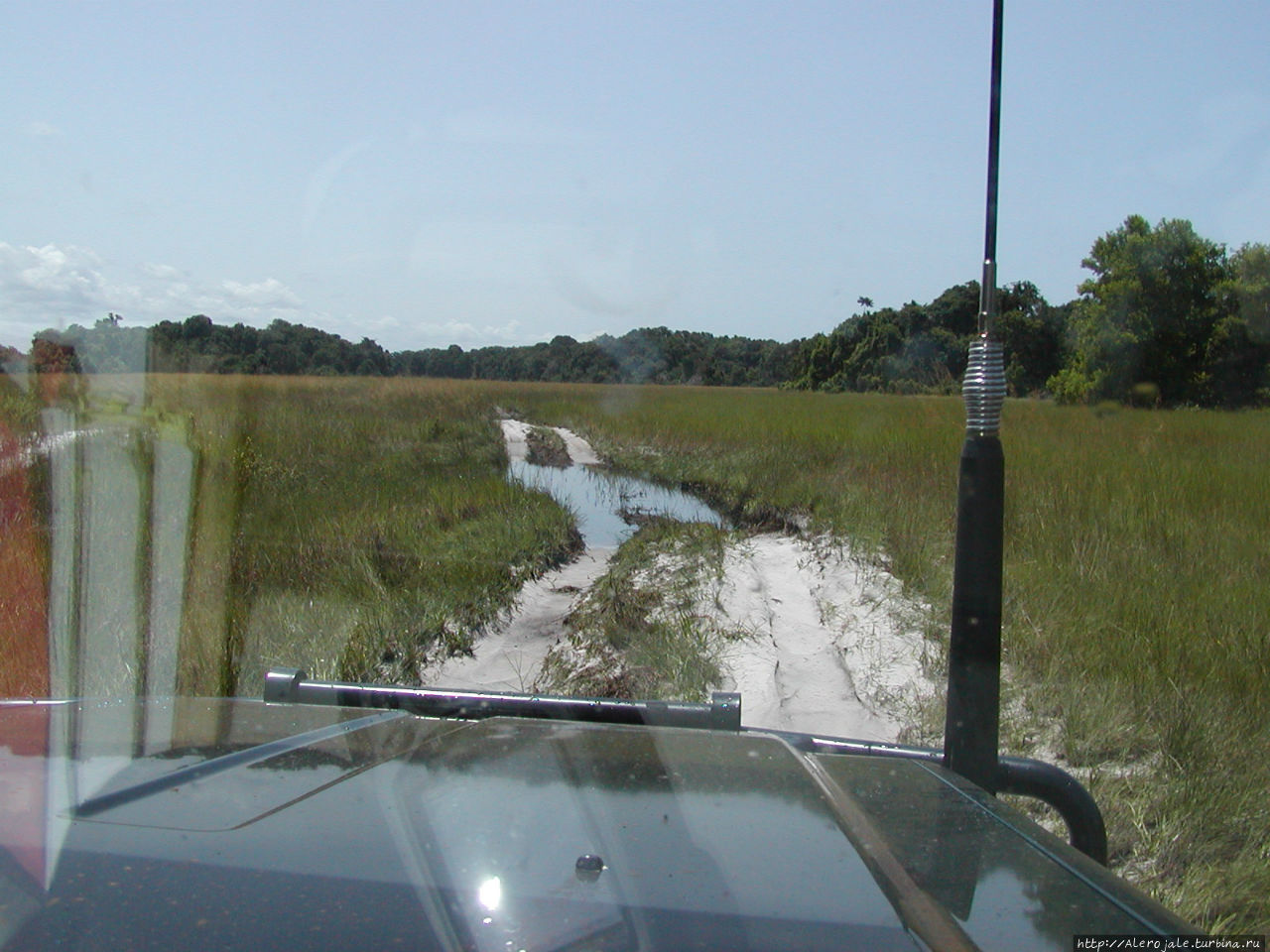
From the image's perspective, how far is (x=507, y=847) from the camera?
1511mm

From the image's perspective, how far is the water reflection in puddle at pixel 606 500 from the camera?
35.9 feet

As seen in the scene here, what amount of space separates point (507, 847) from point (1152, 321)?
577 inches

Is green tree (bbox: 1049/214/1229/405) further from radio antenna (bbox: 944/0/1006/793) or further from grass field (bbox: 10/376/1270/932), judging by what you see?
radio antenna (bbox: 944/0/1006/793)

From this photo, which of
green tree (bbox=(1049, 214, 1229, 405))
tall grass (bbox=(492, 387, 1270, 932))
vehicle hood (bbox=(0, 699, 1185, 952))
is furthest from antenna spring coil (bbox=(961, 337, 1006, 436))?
green tree (bbox=(1049, 214, 1229, 405))

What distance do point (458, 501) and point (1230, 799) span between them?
784cm

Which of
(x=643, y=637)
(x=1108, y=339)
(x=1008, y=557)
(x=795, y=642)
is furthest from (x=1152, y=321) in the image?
(x=643, y=637)

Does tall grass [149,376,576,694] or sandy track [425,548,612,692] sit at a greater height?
tall grass [149,376,576,694]

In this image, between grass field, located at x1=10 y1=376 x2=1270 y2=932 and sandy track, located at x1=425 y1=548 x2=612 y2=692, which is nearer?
grass field, located at x1=10 y1=376 x2=1270 y2=932

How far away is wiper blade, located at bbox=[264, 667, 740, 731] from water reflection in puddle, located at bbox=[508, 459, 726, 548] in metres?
7.26

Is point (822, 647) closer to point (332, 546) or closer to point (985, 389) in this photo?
point (332, 546)

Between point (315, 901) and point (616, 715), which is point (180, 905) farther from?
point (616, 715)

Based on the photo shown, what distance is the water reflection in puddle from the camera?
35.9 ft

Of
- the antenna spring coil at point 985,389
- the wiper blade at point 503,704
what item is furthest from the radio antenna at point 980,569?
the wiper blade at point 503,704

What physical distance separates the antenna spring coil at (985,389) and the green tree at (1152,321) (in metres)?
12.7
